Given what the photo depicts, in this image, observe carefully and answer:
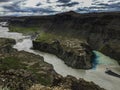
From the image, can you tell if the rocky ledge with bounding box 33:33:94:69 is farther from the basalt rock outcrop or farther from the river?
the basalt rock outcrop

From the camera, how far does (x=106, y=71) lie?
81312 mm

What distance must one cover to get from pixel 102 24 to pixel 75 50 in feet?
83.0

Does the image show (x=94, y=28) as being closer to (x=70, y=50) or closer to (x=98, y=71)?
(x=70, y=50)

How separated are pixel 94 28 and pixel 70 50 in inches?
1026

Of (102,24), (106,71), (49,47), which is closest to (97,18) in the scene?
(102,24)

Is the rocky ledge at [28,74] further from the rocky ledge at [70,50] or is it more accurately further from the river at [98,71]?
the rocky ledge at [70,50]

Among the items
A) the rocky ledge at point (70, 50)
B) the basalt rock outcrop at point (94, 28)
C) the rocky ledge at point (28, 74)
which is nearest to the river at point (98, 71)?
the rocky ledge at point (70, 50)

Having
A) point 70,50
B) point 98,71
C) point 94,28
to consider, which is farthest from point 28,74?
point 94,28

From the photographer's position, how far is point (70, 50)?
97.6m

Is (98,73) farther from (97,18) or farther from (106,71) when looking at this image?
(97,18)

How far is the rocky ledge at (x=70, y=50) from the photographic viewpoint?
8922 cm

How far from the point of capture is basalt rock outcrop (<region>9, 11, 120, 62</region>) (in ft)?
346

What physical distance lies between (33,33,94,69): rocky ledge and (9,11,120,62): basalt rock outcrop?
18.3 feet

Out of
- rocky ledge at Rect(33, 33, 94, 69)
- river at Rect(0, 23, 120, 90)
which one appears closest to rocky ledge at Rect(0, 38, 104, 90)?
river at Rect(0, 23, 120, 90)
